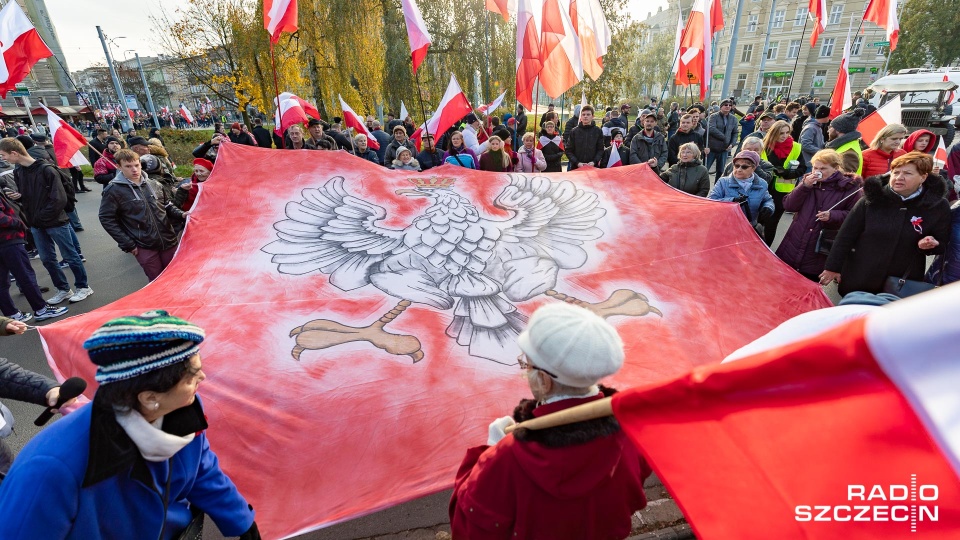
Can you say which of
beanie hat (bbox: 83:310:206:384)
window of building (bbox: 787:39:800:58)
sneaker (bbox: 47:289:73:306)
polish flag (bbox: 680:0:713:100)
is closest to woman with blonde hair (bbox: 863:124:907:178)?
polish flag (bbox: 680:0:713:100)

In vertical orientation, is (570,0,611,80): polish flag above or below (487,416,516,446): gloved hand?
above

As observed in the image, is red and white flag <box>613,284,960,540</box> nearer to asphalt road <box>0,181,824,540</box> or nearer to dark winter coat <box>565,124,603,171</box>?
asphalt road <box>0,181,824,540</box>

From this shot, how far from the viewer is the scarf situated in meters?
6.42

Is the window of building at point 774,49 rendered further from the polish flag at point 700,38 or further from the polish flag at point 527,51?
the polish flag at point 527,51

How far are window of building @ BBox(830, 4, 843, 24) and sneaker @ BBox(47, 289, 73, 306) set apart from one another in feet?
177

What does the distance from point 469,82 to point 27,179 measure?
1526cm

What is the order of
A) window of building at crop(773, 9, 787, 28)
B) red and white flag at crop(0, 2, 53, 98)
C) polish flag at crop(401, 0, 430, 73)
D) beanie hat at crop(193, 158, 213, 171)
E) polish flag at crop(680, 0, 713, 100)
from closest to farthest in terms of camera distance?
beanie hat at crop(193, 158, 213, 171) < red and white flag at crop(0, 2, 53, 98) < polish flag at crop(401, 0, 430, 73) < polish flag at crop(680, 0, 713, 100) < window of building at crop(773, 9, 787, 28)

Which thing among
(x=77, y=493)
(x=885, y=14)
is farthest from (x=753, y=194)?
(x=885, y=14)

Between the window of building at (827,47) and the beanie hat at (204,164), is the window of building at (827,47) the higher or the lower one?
the higher one

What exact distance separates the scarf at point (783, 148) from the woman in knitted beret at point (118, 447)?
7.45 metres

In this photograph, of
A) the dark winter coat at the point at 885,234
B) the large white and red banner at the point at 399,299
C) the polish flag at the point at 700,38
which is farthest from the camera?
the polish flag at the point at 700,38

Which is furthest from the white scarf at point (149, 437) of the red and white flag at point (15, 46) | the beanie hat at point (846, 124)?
the beanie hat at point (846, 124)

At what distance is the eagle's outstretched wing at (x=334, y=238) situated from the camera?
12.3 ft

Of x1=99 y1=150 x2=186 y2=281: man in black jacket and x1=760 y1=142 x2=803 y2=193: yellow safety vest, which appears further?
x1=760 y1=142 x2=803 y2=193: yellow safety vest
